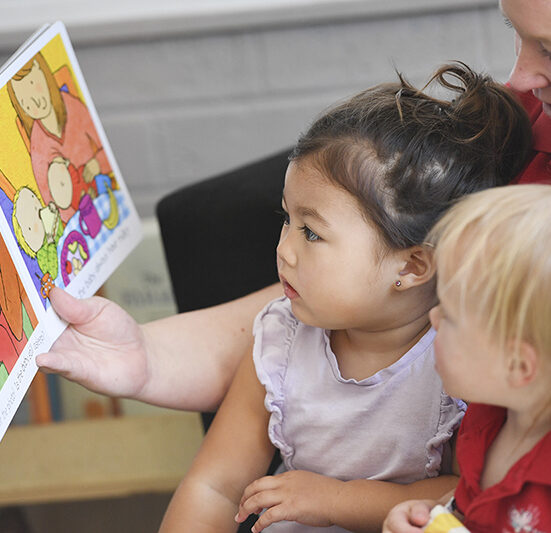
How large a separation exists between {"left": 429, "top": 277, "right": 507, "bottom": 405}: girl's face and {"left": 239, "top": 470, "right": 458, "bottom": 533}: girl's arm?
228 millimetres

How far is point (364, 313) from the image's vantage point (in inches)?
35.6

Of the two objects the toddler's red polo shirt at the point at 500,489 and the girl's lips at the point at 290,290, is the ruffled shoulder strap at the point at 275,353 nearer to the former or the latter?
the girl's lips at the point at 290,290

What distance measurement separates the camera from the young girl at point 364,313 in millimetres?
858

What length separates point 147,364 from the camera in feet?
3.48

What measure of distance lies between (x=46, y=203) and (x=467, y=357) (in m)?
0.52

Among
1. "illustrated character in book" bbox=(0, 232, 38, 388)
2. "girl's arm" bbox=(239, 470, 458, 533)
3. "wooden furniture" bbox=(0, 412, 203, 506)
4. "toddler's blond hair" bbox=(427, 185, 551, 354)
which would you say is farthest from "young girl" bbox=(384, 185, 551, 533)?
"wooden furniture" bbox=(0, 412, 203, 506)

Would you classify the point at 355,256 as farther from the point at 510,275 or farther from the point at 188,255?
the point at 188,255

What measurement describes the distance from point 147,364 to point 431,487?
0.39 m

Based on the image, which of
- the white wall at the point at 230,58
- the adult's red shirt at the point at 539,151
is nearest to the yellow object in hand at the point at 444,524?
the adult's red shirt at the point at 539,151

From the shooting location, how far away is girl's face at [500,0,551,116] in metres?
0.78

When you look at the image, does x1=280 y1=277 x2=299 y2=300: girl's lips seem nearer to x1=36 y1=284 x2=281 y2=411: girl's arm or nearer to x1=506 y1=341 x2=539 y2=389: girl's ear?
x1=36 y1=284 x2=281 y2=411: girl's arm

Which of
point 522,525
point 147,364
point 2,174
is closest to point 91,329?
point 147,364

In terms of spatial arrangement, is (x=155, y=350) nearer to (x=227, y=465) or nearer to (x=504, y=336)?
(x=227, y=465)

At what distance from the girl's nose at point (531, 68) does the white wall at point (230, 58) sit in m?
0.78
